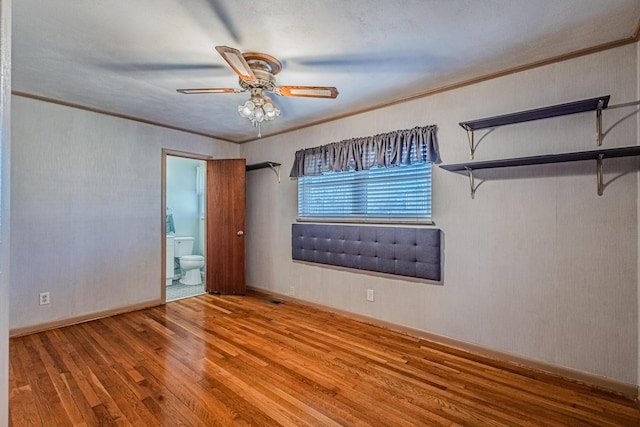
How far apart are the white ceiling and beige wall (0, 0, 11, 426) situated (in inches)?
52.7

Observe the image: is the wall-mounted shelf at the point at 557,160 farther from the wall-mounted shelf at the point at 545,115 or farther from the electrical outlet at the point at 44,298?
the electrical outlet at the point at 44,298

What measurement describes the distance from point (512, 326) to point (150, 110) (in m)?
4.24

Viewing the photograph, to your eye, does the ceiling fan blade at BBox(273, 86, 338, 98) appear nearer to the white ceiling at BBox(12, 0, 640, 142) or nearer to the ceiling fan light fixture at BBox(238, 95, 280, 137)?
the ceiling fan light fixture at BBox(238, 95, 280, 137)

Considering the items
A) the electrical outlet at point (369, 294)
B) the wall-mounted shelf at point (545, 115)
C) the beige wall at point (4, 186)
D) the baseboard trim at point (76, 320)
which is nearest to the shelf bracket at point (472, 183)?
the wall-mounted shelf at point (545, 115)

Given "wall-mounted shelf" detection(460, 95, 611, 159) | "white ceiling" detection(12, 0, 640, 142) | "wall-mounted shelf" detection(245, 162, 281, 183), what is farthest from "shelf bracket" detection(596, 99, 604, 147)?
"wall-mounted shelf" detection(245, 162, 281, 183)

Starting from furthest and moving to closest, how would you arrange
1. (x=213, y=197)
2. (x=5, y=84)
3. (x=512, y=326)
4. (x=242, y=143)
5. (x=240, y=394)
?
1. (x=242, y=143)
2. (x=213, y=197)
3. (x=512, y=326)
4. (x=240, y=394)
5. (x=5, y=84)

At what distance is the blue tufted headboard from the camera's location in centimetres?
296

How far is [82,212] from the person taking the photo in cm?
350

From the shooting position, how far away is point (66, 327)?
3334 millimetres

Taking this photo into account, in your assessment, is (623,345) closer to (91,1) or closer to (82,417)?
(82,417)

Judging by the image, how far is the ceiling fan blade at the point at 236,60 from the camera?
5.75 feet

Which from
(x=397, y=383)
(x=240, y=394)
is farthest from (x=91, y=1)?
(x=397, y=383)

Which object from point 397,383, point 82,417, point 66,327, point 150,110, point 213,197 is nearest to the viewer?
point 82,417

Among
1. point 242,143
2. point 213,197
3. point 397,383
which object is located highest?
point 242,143
